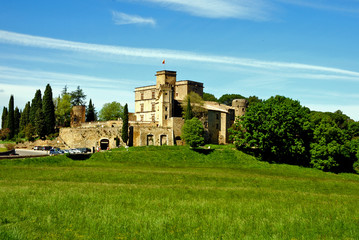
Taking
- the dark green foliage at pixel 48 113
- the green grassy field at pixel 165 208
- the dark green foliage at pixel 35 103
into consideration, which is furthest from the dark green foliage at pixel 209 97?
the green grassy field at pixel 165 208

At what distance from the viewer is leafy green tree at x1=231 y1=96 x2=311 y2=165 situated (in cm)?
5494

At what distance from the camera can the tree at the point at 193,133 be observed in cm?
5801

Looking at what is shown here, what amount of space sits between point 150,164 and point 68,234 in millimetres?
33960

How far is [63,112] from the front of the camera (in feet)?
285

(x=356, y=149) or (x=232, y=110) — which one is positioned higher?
(x=232, y=110)

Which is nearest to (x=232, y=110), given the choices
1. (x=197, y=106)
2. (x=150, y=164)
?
(x=197, y=106)

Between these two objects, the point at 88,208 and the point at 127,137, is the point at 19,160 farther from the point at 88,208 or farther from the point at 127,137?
the point at 88,208

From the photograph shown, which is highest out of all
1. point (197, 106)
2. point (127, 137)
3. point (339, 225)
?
point (197, 106)

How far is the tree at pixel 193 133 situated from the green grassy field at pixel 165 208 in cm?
2057

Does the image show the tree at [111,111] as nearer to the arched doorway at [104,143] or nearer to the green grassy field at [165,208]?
the arched doorway at [104,143]

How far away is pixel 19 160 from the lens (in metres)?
43.0

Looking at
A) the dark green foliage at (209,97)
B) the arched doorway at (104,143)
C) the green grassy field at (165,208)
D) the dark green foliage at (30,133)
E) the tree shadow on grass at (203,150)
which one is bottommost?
the green grassy field at (165,208)

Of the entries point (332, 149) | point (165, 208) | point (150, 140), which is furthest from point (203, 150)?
point (165, 208)

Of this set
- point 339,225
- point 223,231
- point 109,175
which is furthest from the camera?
point 109,175
